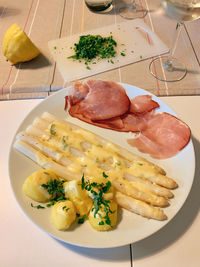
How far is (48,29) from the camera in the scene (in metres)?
1.98

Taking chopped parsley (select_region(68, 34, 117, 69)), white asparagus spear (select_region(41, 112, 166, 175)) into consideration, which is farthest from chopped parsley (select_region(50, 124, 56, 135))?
chopped parsley (select_region(68, 34, 117, 69))

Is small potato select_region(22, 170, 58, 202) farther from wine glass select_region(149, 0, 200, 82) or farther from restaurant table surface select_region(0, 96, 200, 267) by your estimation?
wine glass select_region(149, 0, 200, 82)

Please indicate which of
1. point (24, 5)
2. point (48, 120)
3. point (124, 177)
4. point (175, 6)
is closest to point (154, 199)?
point (124, 177)

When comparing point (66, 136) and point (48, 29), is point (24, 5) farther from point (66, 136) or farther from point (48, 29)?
point (66, 136)

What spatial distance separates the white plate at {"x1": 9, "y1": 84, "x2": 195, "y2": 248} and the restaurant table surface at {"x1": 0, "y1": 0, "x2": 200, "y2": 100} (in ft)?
1.33

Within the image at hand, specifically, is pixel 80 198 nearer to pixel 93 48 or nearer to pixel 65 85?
pixel 65 85

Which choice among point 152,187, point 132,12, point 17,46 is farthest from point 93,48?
point 152,187

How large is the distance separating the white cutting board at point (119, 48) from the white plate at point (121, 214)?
0.58 metres

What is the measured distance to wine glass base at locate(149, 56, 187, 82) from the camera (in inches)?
63.0

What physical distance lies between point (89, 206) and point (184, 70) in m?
1.25

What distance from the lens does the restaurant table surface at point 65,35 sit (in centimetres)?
157

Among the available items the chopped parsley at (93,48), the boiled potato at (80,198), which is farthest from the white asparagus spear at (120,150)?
the chopped parsley at (93,48)

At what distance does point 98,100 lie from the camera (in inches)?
52.4

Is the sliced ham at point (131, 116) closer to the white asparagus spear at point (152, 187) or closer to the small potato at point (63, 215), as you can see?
the white asparagus spear at point (152, 187)
